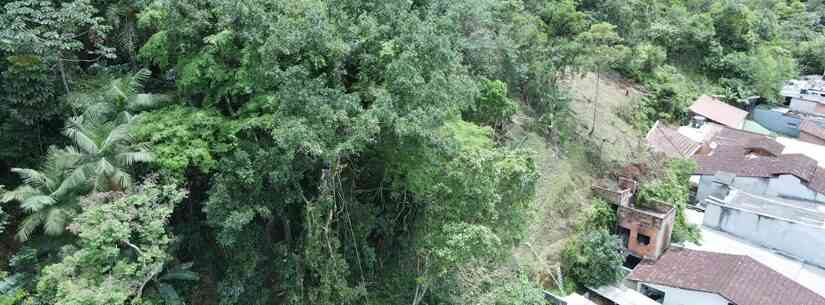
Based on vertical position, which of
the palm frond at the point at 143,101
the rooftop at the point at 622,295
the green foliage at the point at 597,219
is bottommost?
the rooftop at the point at 622,295

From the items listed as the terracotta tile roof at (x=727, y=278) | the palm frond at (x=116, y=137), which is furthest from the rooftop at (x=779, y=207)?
the palm frond at (x=116, y=137)

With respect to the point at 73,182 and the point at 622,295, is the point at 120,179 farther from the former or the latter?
the point at 622,295

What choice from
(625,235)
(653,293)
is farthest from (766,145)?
(653,293)

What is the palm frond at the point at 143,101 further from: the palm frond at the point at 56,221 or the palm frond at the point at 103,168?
the palm frond at the point at 56,221

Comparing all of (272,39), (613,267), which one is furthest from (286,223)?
(613,267)

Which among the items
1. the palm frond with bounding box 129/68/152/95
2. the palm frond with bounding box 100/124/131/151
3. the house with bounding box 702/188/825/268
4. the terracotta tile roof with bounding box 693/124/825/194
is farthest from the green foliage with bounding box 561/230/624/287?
the palm frond with bounding box 129/68/152/95

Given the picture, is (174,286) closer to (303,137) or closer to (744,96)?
(303,137)
